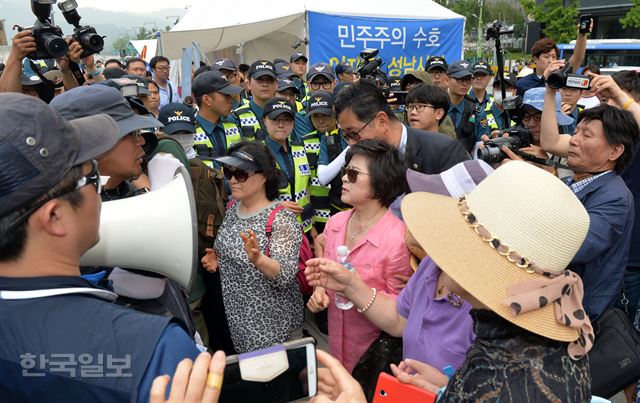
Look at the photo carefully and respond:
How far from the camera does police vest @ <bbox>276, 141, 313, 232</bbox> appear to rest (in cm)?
381

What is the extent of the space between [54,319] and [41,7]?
3421 mm

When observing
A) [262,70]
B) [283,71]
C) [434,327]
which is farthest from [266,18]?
[434,327]

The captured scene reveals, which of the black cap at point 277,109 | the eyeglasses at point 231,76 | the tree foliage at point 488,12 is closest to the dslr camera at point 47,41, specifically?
the black cap at point 277,109

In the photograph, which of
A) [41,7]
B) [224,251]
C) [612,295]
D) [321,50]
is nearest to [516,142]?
[612,295]

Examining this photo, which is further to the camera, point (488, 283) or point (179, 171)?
point (179, 171)

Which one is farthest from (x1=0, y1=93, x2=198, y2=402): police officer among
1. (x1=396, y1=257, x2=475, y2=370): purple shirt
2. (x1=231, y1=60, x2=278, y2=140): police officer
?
(x1=231, y1=60, x2=278, y2=140): police officer

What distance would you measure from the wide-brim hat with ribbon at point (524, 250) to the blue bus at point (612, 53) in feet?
62.8

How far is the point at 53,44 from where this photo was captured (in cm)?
308

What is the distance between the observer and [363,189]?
230 cm

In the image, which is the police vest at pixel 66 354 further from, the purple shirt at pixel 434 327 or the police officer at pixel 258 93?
the police officer at pixel 258 93

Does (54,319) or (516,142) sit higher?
(54,319)

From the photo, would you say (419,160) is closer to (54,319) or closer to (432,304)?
(432,304)

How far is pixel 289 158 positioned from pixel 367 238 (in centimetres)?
185

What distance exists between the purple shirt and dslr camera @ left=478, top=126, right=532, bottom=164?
1150 mm
